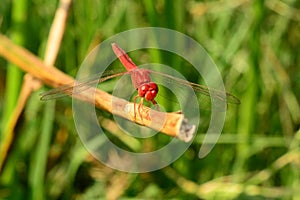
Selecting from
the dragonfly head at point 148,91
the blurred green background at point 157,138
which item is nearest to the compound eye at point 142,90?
the dragonfly head at point 148,91

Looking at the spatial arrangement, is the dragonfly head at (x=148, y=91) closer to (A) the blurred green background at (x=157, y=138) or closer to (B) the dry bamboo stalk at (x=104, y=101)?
(B) the dry bamboo stalk at (x=104, y=101)

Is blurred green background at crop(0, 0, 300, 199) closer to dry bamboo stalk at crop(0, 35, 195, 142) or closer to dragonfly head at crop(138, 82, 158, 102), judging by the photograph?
dry bamboo stalk at crop(0, 35, 195, 142)

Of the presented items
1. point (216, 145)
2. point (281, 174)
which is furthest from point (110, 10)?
point (281, 174)

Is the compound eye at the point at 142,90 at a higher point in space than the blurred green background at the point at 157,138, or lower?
lower

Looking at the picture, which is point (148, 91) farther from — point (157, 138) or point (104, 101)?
point (157, 138)

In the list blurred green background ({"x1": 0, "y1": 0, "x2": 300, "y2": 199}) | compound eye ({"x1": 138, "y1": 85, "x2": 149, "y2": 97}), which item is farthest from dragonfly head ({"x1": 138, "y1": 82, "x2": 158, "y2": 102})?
blurred green background ({"x1": 0, "y1": 0, "x2": 300, "y2": 199})

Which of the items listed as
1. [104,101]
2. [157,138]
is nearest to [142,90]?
[104,101]
